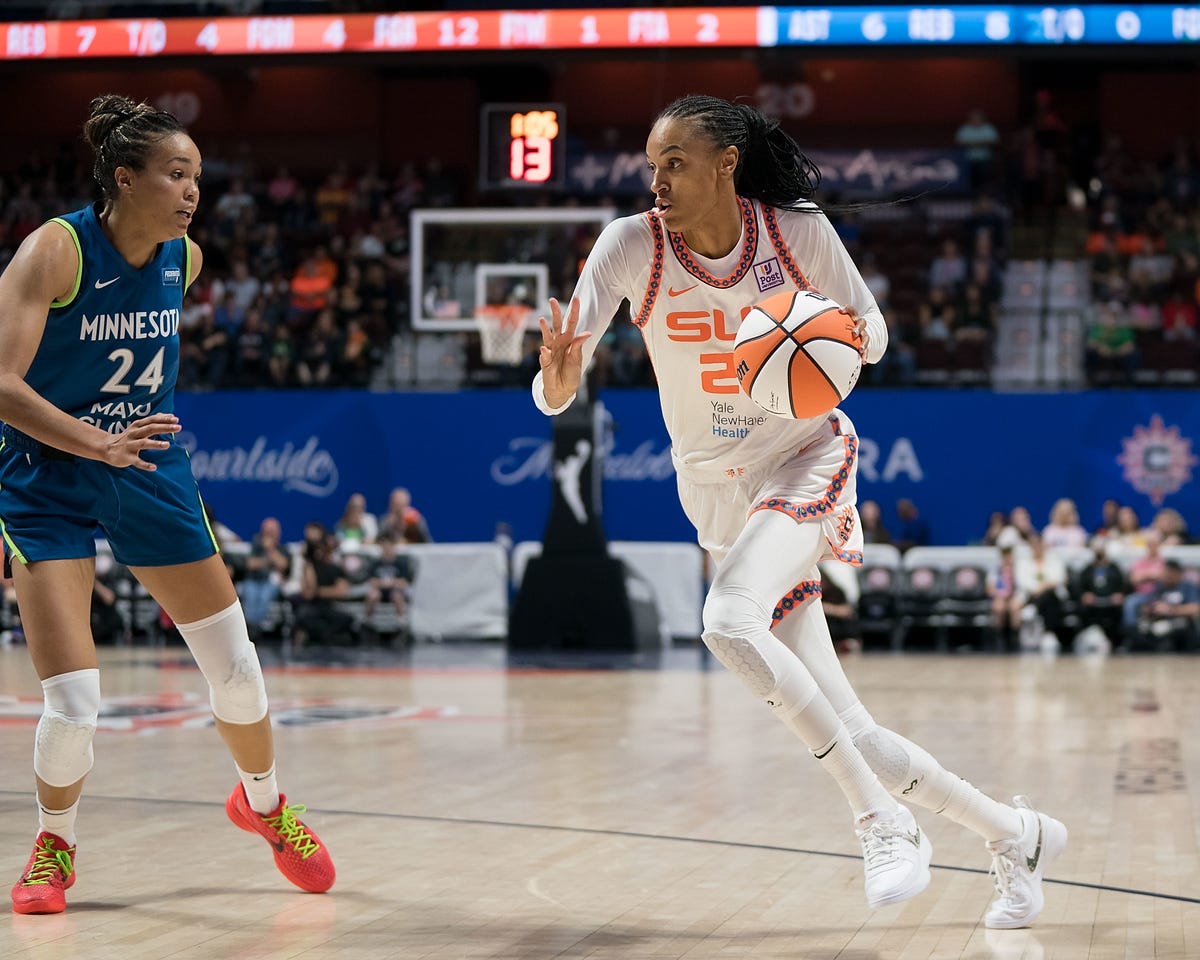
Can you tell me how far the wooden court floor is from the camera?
4.09 metres

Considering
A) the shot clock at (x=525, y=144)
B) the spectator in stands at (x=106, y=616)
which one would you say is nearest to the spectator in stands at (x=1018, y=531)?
the shot clock at (x=525, y=144)

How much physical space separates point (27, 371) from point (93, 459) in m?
0.30

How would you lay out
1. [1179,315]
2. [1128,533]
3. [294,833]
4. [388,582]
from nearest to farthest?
1. [294,833]
2. [388,582]
3. [1128,533]
4. [1179,315]

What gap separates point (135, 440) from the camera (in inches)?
162

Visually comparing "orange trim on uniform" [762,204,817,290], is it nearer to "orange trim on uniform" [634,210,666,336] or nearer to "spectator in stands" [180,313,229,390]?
"orange trim on uniform" [634,210,666,336]

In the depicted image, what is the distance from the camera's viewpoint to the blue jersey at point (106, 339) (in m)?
4.36

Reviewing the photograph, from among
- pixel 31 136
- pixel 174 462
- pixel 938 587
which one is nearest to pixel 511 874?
pixel 174 462

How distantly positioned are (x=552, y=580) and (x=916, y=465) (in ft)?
17.0

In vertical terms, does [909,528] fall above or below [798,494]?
below

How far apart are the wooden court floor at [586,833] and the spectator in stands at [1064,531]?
5307 millimetres

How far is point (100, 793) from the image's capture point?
20.9 ft

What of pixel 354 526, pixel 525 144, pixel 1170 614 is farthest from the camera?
pixel 354 526

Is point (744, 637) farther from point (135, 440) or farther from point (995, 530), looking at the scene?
point (995, 530)

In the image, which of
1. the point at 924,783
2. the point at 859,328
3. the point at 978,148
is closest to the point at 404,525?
the point at 978,148
